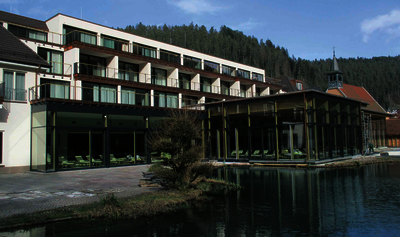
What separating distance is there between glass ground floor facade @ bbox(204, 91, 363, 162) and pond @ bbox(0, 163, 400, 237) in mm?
9674

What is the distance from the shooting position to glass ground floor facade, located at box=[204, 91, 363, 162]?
21.3 metres

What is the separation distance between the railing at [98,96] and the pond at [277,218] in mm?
8447

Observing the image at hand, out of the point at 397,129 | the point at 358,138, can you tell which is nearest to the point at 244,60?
the point at 397,129

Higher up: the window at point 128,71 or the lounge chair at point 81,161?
the window at point 128,71

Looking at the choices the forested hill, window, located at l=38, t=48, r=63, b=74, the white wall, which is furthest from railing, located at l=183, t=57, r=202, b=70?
the forested hill

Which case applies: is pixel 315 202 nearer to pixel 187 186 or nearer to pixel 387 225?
pixel 387 225

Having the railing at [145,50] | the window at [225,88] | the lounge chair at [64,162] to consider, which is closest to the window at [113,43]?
the railing at [145,50]

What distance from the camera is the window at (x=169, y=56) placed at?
30406 mm

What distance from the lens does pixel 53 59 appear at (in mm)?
23250

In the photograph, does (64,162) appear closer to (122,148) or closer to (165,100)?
(122,148)

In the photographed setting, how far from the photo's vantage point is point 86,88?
22.9 m

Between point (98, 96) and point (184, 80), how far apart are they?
33.6 feet

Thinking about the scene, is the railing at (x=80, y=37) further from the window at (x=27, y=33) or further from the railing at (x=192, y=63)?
the railing at (x=192, y=63)

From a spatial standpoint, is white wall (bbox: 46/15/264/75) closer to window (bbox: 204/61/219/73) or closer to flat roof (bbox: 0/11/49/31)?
flat roof (bbox: 0/11/49/31)
